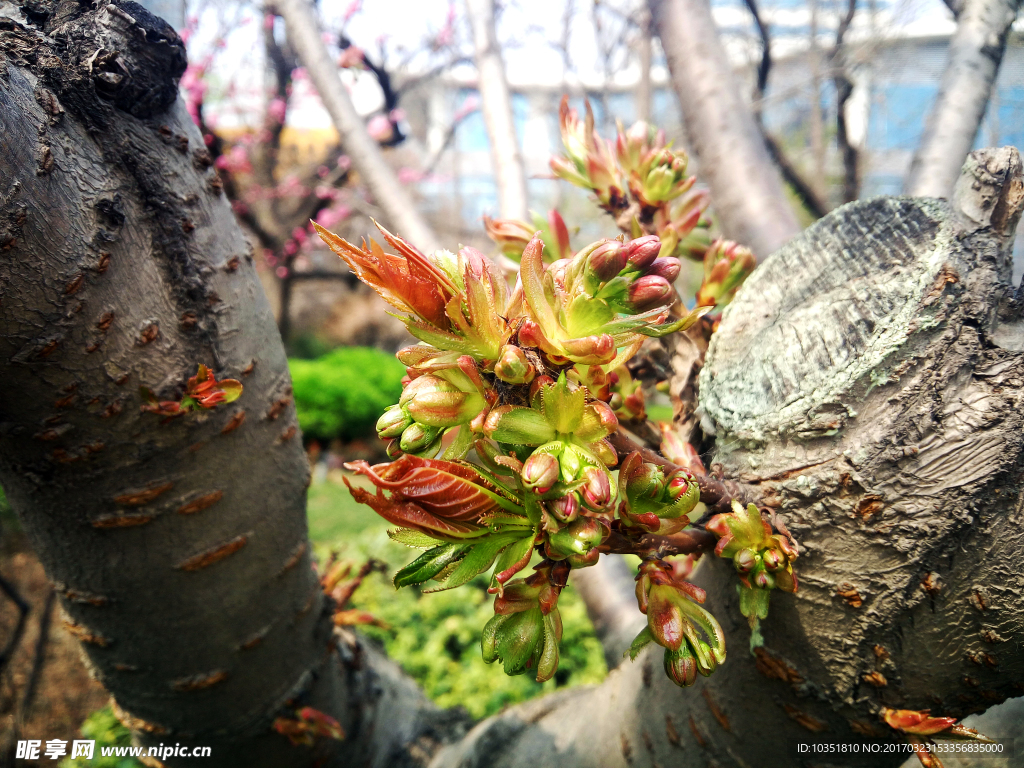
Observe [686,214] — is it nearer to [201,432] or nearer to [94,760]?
[201,432]

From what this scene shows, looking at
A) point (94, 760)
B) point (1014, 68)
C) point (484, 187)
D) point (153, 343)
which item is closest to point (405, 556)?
point (94, 760)

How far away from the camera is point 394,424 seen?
60 cm

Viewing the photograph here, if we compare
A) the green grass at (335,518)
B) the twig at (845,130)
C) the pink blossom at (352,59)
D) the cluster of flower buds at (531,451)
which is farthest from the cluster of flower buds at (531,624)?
the green grass at (335,518)

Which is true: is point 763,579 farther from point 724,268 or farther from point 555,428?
point 724,268

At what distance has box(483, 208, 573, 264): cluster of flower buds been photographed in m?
0.92

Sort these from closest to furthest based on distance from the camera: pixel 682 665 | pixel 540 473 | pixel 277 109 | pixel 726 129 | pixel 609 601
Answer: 1. pixel 540 473
2. pixel 682 665
3. pixel 726 129
4. pixel 609 601
5. pixel 277 109

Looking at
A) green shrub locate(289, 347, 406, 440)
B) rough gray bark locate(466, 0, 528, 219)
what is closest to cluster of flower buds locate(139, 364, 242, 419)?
rough gray bark locate(466, 0, 528, 219)

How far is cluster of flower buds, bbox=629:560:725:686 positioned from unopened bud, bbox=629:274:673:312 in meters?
0.31

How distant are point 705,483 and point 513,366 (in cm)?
30

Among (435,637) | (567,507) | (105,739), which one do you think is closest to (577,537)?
(567,507)

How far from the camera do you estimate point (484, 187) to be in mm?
15930

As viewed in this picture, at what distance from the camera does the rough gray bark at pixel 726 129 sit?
156 cm

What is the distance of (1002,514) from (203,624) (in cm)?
114

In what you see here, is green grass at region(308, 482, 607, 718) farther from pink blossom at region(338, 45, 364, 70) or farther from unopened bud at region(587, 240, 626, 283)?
pink blossom at region(338, 45, 364, 70)
